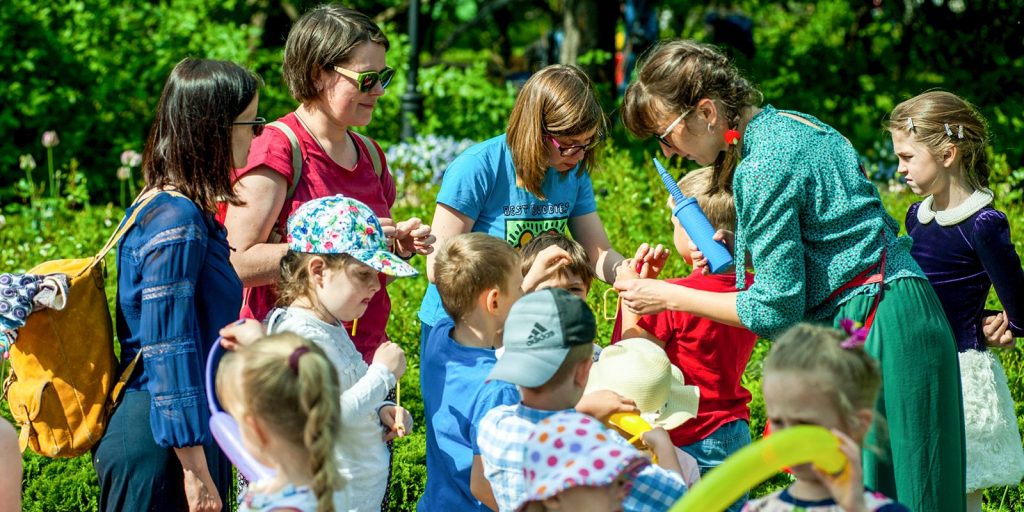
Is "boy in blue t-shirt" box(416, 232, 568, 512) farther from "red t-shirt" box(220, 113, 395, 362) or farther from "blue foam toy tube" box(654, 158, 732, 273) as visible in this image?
"blue foam toy tube" box(654, 158, 732, 273)

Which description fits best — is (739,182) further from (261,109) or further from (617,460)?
(261,109)

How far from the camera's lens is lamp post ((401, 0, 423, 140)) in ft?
31.0

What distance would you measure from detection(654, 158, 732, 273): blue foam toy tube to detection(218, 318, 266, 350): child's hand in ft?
4.48

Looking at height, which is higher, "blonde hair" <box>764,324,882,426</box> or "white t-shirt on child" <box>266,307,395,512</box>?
"blonde hair" <box>764,324,882,426</box>

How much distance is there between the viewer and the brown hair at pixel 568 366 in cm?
273

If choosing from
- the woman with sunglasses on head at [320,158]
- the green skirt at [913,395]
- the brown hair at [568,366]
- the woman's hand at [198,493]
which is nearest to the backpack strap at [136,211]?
the woman with sunglasses on head at [320,158]

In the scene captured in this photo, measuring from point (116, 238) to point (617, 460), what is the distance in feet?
4.85

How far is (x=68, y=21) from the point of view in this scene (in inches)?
384

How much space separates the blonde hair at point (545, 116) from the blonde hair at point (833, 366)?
152cm

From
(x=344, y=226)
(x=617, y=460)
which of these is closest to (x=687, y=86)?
(x=344, y=226)

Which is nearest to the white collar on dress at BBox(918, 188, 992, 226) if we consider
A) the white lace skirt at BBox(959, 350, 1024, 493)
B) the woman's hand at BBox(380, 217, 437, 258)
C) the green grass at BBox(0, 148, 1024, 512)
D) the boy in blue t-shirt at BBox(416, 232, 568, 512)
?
the white lace skirt at BBox(959, 350, 1024, 493)

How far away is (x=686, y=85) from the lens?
3336mm

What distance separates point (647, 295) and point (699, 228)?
1.36ft

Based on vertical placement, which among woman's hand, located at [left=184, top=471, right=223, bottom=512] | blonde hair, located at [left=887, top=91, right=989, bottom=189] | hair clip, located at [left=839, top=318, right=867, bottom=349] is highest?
blonde hair, located at [left=887, top=91, right=989, bottom=189]
